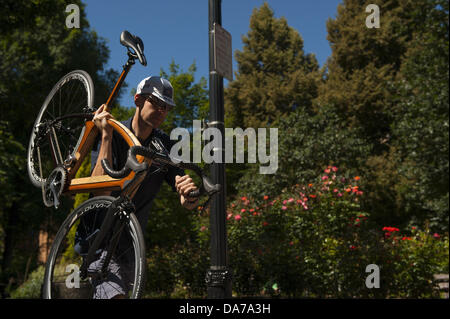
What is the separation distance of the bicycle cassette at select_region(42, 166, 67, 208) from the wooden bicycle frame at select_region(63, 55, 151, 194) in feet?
0.11

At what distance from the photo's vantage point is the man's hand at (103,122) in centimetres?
254

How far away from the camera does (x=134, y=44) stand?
2.60 meters

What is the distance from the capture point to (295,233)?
32.1 feet

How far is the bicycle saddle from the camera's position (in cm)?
256

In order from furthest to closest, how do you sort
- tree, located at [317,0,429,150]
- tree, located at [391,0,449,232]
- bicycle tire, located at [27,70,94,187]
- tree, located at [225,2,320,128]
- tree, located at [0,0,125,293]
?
tree, located at [225,2,320,128], tree, located at [317,0,429,150], tree, located at [391,0,449,232], tree, located at [0,0,125,293], bicycle tire, located at [27,70,94,187]

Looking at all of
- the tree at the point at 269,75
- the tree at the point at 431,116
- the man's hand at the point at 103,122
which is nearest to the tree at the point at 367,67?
the tree at the point at 269,75

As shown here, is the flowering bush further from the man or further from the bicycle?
the bicycle

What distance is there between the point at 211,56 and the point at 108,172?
1.61m

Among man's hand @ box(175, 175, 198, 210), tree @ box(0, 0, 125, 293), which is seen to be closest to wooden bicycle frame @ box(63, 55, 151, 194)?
man's hand @ box(175, 175, 198, 210)

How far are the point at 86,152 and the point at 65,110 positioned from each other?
1.99 ft

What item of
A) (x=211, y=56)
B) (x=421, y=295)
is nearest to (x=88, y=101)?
(x=211, y=56)

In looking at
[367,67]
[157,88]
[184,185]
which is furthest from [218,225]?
[367,67]

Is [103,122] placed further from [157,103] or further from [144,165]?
[144,165]
